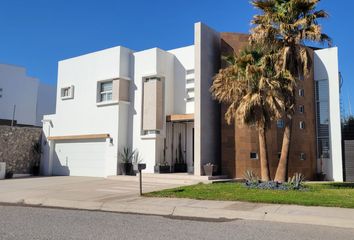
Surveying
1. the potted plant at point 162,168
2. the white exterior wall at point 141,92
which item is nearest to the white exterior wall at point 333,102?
the white exterior wall at point 141,92

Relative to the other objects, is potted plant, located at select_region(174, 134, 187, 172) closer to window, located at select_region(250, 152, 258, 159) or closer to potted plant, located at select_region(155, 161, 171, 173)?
potted plant, located at select_region(155, 161, 171, 173)

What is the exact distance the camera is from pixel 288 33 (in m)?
16.7

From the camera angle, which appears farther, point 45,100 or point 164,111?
point 45,100

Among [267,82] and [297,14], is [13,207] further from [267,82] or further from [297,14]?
[297,14]

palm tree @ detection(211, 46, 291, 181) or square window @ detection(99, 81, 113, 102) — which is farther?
square window @ detection(99, 81, 113, 102)

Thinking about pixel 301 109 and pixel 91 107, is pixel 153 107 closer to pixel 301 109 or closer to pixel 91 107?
pixel 91 107

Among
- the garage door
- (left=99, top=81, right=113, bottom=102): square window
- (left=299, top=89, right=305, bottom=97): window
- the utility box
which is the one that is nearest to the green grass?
(left=299, top=89, right=305, bottom=97): window

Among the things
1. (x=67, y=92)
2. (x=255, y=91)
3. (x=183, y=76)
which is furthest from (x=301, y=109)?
(x=67, y=92)

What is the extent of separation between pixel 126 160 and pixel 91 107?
4.43 meters

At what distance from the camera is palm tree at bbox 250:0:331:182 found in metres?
16.3

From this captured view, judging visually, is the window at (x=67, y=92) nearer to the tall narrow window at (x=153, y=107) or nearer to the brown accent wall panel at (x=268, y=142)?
the tall narrow window at (x=153, y=107)

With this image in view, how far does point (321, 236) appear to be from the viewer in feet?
24.6

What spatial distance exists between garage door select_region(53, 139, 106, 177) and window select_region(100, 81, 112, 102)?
2619 mm

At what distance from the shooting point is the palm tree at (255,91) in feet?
53.8
